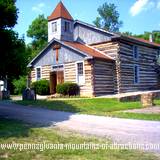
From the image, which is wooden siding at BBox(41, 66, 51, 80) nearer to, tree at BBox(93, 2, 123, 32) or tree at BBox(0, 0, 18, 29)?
tree at BBox(0, 0, 18, 29)

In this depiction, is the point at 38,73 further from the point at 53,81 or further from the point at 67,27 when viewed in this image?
the point at 67,27

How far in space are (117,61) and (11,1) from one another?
53.1 feet

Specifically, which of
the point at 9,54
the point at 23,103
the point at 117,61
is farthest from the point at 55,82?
the point at 9,54

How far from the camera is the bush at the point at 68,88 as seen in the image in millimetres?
29859

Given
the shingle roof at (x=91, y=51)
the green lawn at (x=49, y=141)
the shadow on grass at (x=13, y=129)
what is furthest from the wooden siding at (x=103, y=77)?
the green lawn at (x=49, y=141)

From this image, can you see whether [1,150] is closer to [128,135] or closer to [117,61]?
[128,135]

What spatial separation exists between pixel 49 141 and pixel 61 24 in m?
23.7

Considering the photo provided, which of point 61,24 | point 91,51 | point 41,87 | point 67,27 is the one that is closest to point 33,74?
point 41,87

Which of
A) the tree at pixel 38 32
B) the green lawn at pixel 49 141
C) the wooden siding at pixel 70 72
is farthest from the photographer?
the tree at pixel 38 32

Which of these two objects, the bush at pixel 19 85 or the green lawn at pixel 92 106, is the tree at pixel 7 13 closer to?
the green lawn at pixel 92 106

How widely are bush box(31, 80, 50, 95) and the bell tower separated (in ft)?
14.9

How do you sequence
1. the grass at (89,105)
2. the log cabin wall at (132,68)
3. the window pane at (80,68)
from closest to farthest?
1. the grass at (89,105)
2. the window pane at (80,68)
3. the log cabin wall at (132,68)

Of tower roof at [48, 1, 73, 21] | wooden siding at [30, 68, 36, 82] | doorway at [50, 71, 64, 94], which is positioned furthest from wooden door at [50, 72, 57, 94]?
tower roof at [48, 1, 73, 21]

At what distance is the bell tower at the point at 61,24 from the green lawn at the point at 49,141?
64.3 feet
